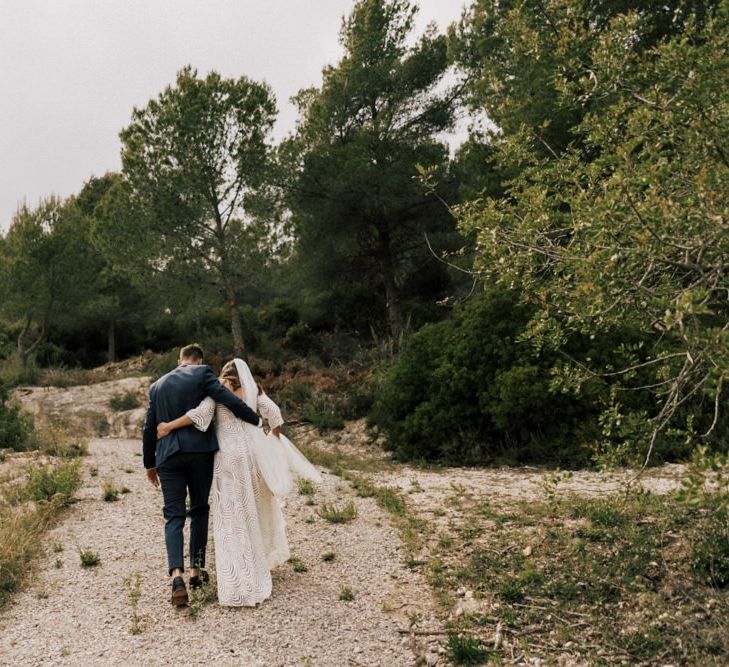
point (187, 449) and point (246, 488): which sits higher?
point (187, 449)

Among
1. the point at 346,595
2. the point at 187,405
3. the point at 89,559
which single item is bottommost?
the point at 346,595

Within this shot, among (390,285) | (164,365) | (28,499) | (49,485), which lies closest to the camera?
(28,499)

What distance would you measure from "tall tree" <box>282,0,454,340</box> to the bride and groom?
13.7 m

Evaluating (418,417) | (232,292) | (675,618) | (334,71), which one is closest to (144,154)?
(232,292)

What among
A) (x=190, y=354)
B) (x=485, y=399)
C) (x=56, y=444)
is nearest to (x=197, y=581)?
(x=190, y=354)

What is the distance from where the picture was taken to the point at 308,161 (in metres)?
19.2

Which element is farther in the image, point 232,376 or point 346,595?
point 232,376

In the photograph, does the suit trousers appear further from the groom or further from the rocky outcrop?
the rocky outcrop

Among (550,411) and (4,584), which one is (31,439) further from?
(550,411)

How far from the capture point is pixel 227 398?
4797 millimetres

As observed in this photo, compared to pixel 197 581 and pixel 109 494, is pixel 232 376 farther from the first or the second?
pixel 109 494

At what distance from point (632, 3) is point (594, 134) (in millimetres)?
9776

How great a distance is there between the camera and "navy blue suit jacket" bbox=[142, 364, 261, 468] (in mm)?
4730

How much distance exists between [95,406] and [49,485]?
10380 mm
